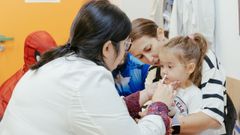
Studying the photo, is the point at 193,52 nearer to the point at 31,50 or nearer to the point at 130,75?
the point at 130,75

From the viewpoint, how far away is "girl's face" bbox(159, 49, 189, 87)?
1496 millimetres

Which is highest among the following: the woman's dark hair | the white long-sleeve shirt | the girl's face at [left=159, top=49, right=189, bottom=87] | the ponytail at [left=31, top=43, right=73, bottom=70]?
the woman's dark hair

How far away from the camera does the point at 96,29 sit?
1.04m

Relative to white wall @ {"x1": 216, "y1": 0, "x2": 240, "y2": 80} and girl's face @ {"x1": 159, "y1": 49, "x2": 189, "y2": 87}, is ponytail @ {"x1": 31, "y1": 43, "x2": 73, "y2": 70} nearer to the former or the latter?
girl's face @ {"x1": 159, "y1": 49, "x2": 189, "y2": 87}

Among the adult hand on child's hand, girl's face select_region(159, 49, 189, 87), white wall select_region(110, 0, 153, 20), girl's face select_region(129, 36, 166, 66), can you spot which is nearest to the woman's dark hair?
the adult hand on child's hand

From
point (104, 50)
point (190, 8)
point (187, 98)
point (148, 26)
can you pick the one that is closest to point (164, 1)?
point (190, 8)

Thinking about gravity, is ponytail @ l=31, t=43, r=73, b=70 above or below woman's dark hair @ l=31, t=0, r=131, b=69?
below

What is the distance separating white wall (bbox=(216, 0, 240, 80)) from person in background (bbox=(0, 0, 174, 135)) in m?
1.30

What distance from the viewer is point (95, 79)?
1.00 meters

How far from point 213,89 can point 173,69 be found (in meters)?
0.18

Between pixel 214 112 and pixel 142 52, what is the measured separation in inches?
21.0

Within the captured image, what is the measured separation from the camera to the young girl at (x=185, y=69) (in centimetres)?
148

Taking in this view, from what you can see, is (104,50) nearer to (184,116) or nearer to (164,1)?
(184,116)

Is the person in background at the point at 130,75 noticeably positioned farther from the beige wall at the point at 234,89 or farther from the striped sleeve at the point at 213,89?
the beige wall at the point at 234,89
